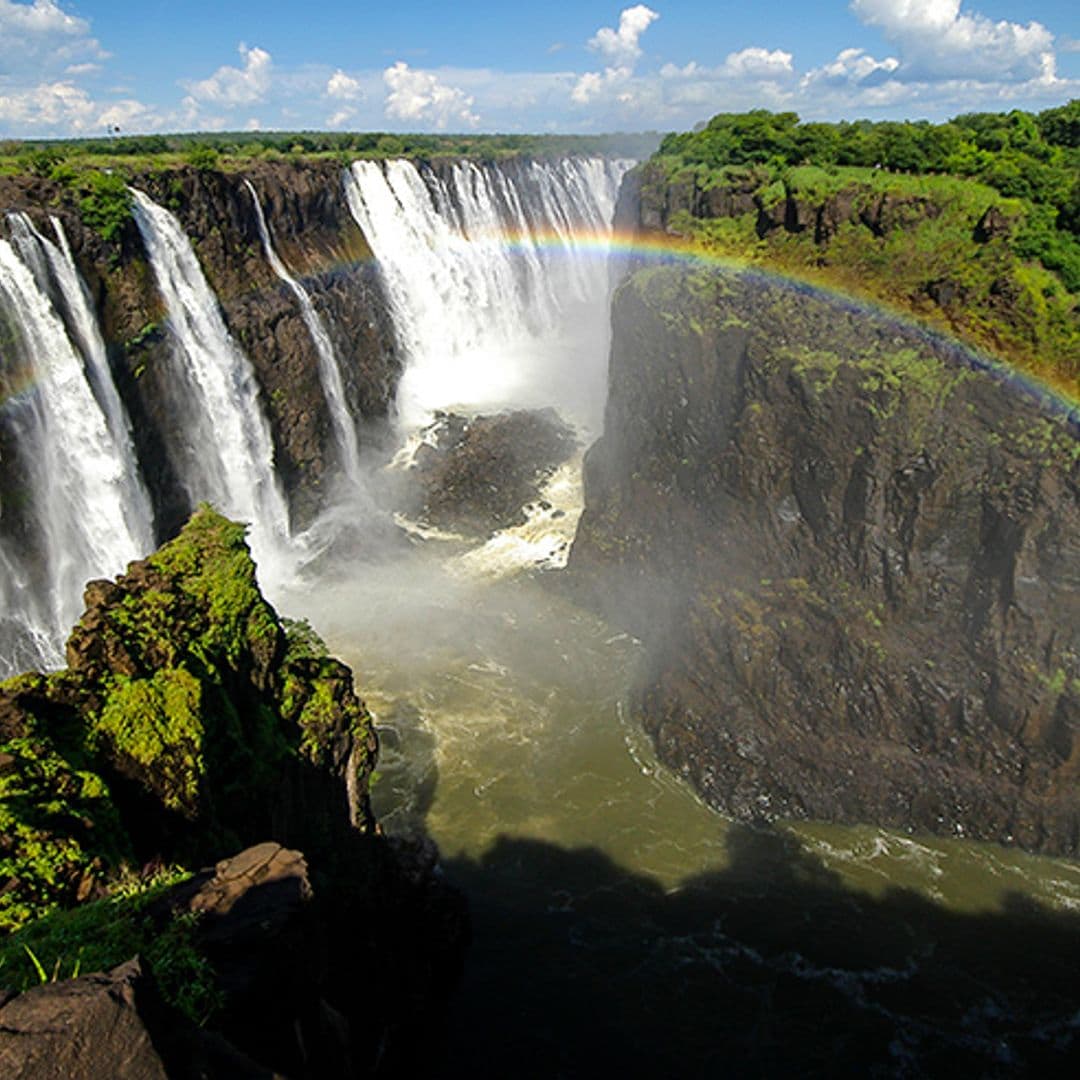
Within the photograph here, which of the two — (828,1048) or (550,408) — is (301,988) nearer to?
(828,1048)

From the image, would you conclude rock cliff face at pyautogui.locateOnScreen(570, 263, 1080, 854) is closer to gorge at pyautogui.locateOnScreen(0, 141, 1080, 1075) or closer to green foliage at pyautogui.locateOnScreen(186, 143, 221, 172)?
gorge at pyautogui.locateOnScreen(0, 141, 1080, 1075)

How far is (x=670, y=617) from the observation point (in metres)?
22.8

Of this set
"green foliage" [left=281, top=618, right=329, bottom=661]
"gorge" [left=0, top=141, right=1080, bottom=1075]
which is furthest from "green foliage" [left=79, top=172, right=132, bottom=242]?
"green foliage" [left=281, top=618, right=329, bottom=661]

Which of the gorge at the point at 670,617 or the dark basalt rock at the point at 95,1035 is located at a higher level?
the dark basalt rock at the point at 95,1035

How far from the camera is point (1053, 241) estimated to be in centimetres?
1984

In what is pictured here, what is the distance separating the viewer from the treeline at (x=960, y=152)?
2061 cm

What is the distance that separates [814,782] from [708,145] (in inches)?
880

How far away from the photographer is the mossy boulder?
7465mm

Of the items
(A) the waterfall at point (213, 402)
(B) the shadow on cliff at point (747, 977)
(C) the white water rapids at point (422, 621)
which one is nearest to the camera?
(B) the shadow on cliff at point (747, 977)

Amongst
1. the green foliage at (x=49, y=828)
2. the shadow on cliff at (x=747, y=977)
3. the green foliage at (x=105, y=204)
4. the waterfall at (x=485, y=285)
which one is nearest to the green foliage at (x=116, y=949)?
the green foliage at (x=49, y=828)

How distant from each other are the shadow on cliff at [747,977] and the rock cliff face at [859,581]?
222 centimetres

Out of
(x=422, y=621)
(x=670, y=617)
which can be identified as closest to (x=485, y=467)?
(x=422, y=621)

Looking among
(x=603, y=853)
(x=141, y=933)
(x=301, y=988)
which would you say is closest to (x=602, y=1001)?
(x=603, y=853)

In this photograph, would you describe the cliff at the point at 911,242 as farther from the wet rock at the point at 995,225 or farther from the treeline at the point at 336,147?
the treeline at the point at 336,147
